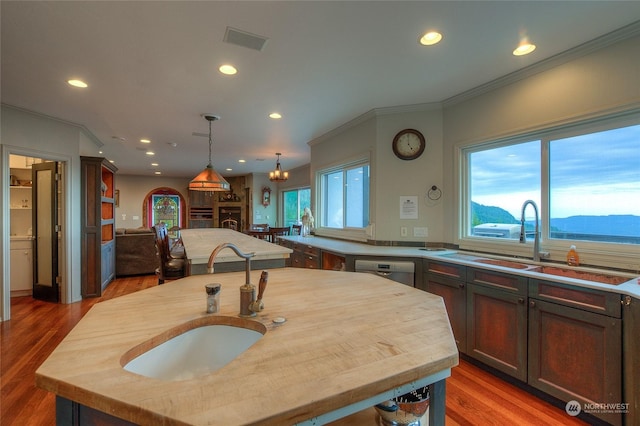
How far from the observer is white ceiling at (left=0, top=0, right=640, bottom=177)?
1812mm

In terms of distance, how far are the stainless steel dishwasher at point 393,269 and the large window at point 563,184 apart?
81 cm

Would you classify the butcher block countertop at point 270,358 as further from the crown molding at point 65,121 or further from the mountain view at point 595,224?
the crown molding at point 65,121

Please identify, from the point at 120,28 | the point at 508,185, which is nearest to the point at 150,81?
the point at 120,28

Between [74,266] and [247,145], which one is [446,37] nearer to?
[247,145]

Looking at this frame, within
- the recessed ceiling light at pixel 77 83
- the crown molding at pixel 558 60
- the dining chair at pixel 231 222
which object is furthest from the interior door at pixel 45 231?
the crown molding at pixel 558 60

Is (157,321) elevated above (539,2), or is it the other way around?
(539,2)

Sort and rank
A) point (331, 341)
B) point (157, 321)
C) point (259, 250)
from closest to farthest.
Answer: point (331, 341) < point (157, 321) < point (259, 250)

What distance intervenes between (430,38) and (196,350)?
241 cm

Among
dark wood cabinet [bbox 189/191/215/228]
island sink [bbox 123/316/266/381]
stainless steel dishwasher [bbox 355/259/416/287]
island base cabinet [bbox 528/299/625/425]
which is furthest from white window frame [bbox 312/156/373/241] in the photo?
dark wood cabinet [bbox 189/191/215/228]

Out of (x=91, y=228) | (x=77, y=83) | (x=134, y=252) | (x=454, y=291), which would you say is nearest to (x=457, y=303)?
(x=454, y=291)

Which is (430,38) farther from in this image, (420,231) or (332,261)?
(332,261)

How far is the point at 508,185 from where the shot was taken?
284 centimetres

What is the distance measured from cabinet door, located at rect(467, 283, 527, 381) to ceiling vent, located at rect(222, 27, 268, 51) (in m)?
2.55

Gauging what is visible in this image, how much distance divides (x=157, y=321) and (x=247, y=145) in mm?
4712
